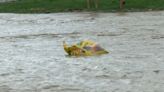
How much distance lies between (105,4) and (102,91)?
25550 millimetres

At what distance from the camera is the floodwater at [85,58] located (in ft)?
35.7

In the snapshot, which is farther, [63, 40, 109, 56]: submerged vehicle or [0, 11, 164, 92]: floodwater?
[63, 40, 109, 56]: submerged vehicle

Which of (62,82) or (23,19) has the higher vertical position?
(62,82)

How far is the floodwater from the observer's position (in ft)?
35.7

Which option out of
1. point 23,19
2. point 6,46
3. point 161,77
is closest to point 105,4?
point 23,19

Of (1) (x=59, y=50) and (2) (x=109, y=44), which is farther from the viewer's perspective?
(2) (x=109, y=44)

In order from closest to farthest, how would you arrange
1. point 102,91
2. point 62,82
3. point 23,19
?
point 102,91 → point 62,82 → point 23,19

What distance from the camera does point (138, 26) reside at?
22953 millimetres

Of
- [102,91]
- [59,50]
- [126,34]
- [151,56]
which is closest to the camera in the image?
[102,91]

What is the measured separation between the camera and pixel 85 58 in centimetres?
1444

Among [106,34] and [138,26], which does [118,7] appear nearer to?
[138,26]

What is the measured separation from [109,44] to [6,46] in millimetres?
3269

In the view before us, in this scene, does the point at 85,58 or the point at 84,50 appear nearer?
the point at 85,58

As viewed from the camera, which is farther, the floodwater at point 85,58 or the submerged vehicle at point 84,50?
the submerged vehicle at point 84,50
